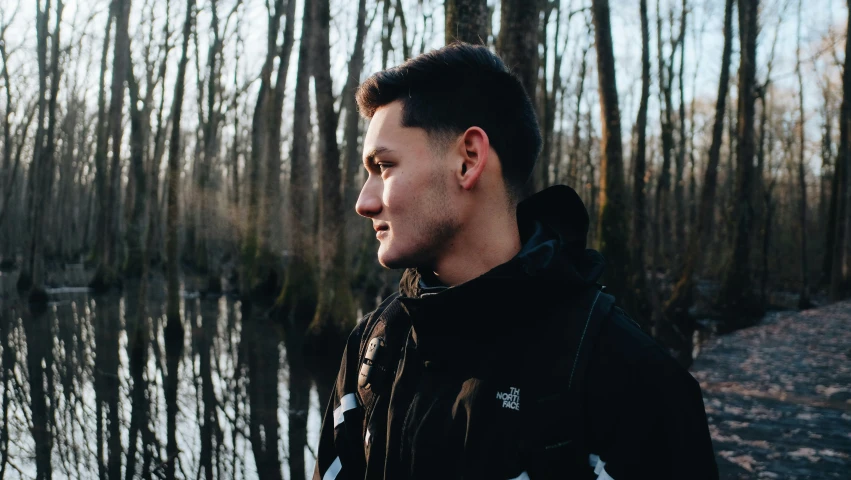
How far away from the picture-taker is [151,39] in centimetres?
2689

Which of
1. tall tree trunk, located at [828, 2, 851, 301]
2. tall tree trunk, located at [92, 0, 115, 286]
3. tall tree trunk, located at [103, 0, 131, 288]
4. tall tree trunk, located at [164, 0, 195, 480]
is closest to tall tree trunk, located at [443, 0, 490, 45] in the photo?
tall tree trunk, located at [164, 0, 195, 480]

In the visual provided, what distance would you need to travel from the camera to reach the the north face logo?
1.26 m

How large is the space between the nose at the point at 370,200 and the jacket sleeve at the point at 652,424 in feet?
2.16

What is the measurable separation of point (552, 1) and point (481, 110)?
20.7 m

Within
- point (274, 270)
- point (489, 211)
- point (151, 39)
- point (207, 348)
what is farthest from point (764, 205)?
point (151, 39)

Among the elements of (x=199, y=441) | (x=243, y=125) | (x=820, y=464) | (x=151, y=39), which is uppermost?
(x=151, y=39)

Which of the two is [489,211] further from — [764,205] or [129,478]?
[764,205]

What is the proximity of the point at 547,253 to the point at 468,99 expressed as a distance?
0.43 meters

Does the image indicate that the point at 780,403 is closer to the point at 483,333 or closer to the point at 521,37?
the point at 521,37

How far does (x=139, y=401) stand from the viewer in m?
8.42

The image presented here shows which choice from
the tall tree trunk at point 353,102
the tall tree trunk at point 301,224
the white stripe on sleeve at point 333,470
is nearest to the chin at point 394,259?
the white stripe on sleeve at point 333,470

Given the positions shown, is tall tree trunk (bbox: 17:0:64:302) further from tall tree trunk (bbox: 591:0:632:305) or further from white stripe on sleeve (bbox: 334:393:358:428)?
white stripe on sleeve (bbox: 334:393:358:428)

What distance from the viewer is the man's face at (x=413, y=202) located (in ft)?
4.95

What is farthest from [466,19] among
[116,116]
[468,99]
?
[116,116]
